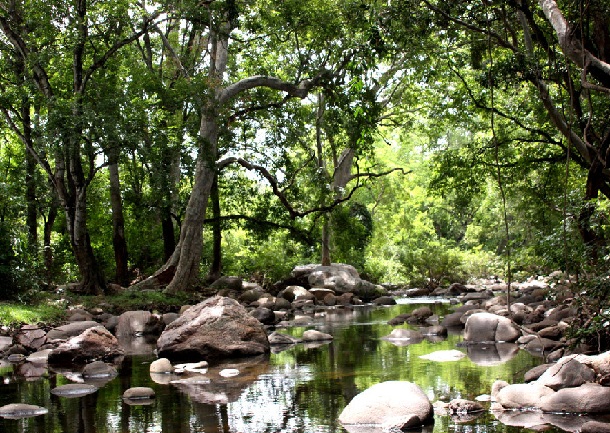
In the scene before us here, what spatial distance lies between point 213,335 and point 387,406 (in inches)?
203

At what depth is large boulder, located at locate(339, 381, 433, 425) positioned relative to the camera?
6266mm

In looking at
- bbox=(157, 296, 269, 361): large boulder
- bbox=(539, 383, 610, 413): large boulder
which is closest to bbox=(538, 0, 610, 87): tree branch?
bbox=(539, 383, 610, 413): large boulder

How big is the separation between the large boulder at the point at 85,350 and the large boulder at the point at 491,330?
6.06 metres

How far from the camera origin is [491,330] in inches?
468

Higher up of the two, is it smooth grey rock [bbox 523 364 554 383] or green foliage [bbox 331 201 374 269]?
green foliage [bbox 331 201 374 269]

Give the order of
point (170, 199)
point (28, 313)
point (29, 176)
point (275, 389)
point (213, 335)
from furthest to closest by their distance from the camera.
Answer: point (29, 176) → point (170, 199) → point (28, 313) → point (213, 335) → point (275, 389)

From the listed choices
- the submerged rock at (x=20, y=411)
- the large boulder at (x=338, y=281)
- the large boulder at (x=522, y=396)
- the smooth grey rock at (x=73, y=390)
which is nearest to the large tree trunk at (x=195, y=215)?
the large boulder at (x=338, y=281)

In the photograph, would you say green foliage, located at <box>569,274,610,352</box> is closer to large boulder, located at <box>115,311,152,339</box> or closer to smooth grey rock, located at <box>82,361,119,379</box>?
smooth grey rock, located at <box>82,361,119,379</box>

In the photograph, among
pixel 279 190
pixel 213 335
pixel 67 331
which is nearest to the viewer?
pixel 213 335

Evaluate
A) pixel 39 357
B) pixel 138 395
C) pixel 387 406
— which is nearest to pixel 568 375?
pixel 387 406

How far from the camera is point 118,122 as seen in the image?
16.3m

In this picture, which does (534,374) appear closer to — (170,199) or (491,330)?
(491,330)

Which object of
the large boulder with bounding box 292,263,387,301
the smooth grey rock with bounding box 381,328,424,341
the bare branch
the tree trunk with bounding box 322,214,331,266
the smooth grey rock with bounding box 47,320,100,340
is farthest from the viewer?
the tree trunk with bounding box 322,214,331,266

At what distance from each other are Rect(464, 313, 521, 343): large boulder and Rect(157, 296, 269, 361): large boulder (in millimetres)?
3591
